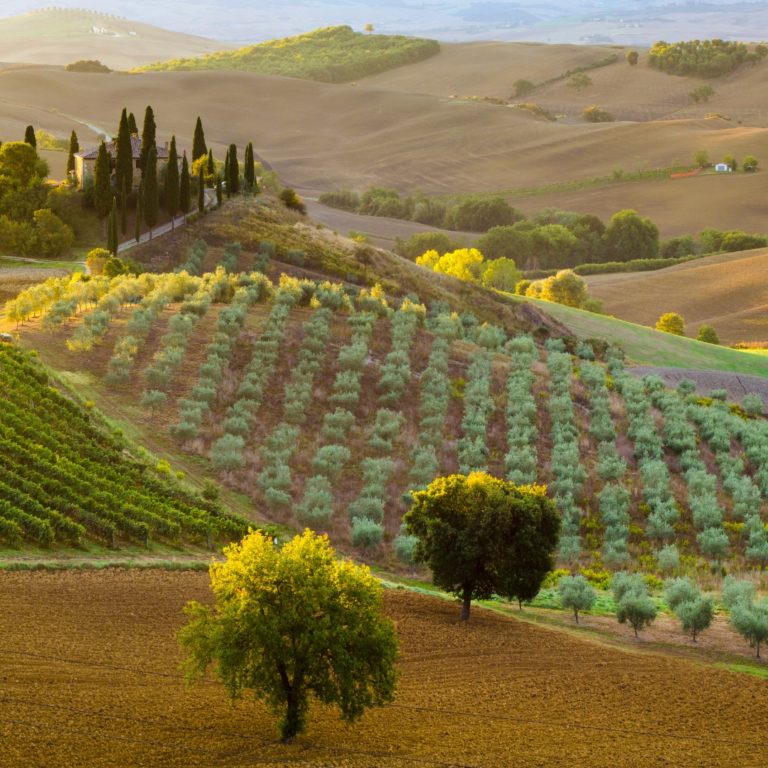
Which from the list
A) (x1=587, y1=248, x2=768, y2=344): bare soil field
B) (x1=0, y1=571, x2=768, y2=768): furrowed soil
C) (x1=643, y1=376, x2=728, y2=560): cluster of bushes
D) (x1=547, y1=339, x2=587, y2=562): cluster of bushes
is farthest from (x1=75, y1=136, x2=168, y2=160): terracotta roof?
(x1=0, y1=571, x2=768, y2=768): furrowed soil

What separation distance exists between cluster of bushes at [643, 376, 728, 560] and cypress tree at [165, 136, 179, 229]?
89.0 ft

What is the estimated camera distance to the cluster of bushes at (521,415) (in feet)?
149

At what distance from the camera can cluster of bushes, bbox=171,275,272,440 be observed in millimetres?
44438

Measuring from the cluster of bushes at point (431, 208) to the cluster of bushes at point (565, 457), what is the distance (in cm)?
8361

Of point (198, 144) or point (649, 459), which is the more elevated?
point (198, 144)

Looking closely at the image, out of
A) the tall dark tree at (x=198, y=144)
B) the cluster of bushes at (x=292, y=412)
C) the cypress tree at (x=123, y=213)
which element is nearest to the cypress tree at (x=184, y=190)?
the cypress tree at (x=123, y=213)

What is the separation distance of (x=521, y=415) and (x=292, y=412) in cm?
912

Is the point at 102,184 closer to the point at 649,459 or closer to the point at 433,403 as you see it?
the point at 433,403

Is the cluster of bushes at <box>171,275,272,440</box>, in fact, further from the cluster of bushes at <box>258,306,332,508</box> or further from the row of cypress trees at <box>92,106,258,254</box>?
the row of cypress trees at <box>92,106,258,254</box>

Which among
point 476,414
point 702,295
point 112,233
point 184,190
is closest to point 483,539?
point 476,414

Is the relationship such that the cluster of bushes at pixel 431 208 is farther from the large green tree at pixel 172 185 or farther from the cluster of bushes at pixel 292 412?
the cluster of bushes at pixel 292 412

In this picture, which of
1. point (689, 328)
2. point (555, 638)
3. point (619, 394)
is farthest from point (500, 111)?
point (555, 638)

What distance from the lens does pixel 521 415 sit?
166ft

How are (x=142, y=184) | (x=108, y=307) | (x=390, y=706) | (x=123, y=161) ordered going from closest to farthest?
(x=390, y=706) < (x=108, y=307) < (x=142, y=184) < (x=123, y=161)
